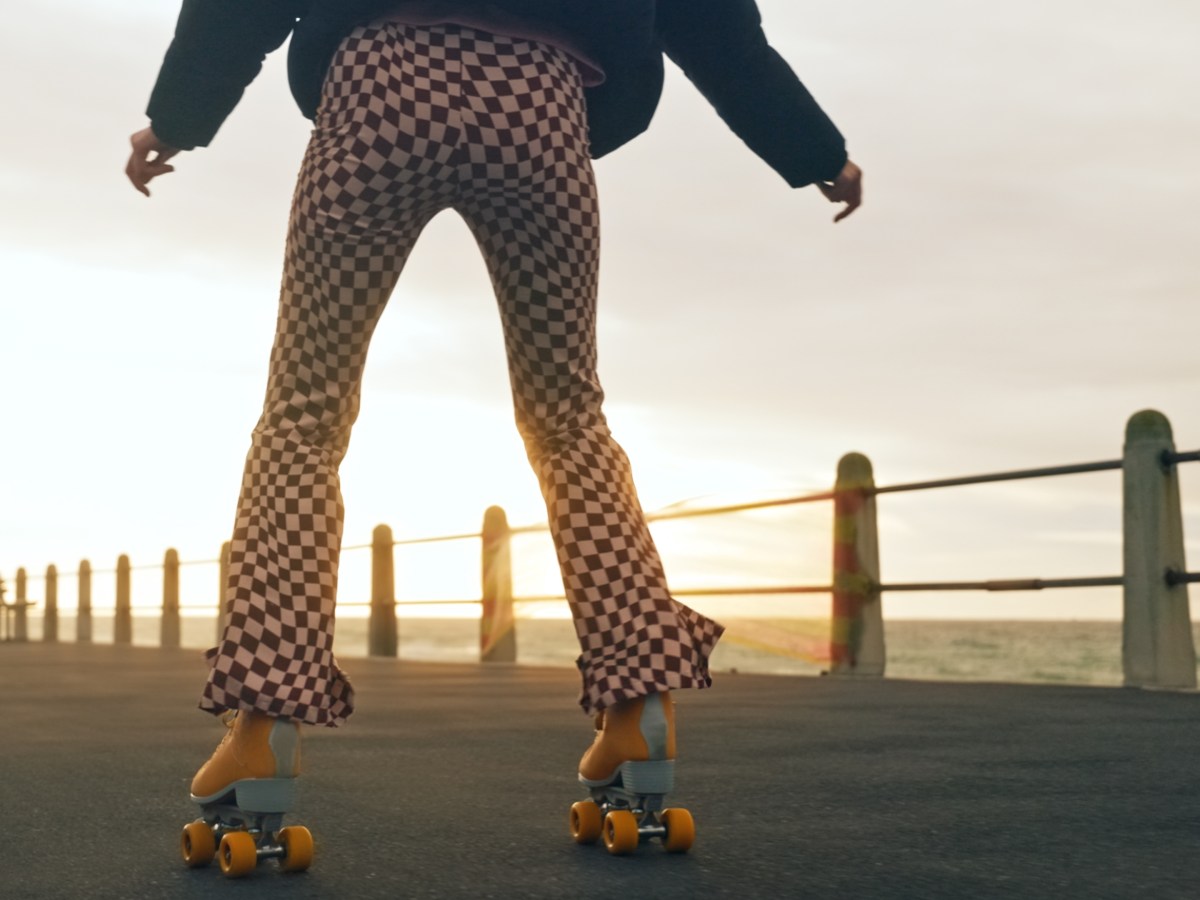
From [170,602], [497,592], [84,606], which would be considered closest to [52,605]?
[84,606]

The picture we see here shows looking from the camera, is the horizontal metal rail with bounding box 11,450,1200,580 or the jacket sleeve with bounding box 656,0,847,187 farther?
the horizontal metal rail with bounding box 11,450,1200,580

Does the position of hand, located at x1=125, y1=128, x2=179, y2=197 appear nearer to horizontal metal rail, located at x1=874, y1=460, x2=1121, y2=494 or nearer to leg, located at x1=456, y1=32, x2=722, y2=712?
leg, located at x1=456, y1=32, x2=722, y2=712

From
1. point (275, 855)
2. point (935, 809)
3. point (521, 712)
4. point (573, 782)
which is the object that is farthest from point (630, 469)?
point (521, 712)

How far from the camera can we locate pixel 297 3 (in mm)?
1906

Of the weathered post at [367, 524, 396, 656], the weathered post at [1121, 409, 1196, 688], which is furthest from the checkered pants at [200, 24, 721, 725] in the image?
the weathered post at [367, 524, 396, 656]

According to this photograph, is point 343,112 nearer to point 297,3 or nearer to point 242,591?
point 297,3

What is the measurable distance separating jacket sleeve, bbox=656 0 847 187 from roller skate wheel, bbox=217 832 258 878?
3.93 ft

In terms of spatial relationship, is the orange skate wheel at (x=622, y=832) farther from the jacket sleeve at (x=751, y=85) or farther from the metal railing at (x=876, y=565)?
the metal railing at (x=876, y=565)

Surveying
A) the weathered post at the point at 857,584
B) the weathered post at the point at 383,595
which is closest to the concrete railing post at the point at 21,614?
the weathered post at the point at 383,595

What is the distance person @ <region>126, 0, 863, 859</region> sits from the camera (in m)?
1.78

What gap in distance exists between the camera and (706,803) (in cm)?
246

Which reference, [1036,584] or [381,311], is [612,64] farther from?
[1036,584]

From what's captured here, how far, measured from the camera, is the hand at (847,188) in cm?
221

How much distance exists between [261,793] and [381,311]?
0.61 m
